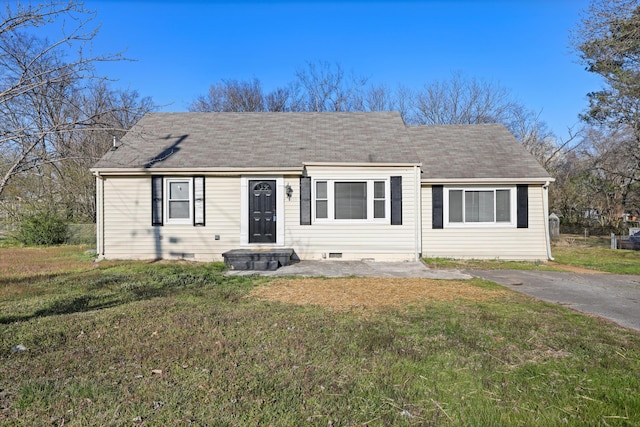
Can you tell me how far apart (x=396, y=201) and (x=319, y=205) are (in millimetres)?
2260

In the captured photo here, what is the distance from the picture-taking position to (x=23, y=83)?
4.76 metres

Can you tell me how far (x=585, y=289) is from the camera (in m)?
7.32

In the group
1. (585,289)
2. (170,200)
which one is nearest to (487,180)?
(585,289)

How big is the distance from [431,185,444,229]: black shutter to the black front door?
A: 4845 millimetres

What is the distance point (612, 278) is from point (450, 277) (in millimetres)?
3680

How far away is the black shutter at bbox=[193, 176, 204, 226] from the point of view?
11.2 m

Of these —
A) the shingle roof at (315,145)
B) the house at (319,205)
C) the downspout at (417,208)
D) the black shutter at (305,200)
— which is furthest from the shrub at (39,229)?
the downspout at (417,208)

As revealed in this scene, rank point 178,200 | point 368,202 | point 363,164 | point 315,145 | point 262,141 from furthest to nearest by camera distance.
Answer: point 262,141, point 315,145, point 178,200, point 368,202, point 363,164

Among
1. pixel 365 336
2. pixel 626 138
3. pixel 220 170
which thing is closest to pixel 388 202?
pixel 220 170

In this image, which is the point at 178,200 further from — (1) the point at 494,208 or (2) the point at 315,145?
(1) the point at 494,208

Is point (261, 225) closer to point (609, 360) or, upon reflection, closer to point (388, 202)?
point (388, 202)

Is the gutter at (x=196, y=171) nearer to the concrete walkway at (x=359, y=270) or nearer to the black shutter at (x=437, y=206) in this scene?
the concrete walkway at (x=359, y=270)

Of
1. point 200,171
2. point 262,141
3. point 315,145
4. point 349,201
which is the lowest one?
point 349,201

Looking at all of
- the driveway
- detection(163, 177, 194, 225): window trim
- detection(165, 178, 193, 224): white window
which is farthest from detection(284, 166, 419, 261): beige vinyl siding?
detection(165, 178, 193, 224): white window
